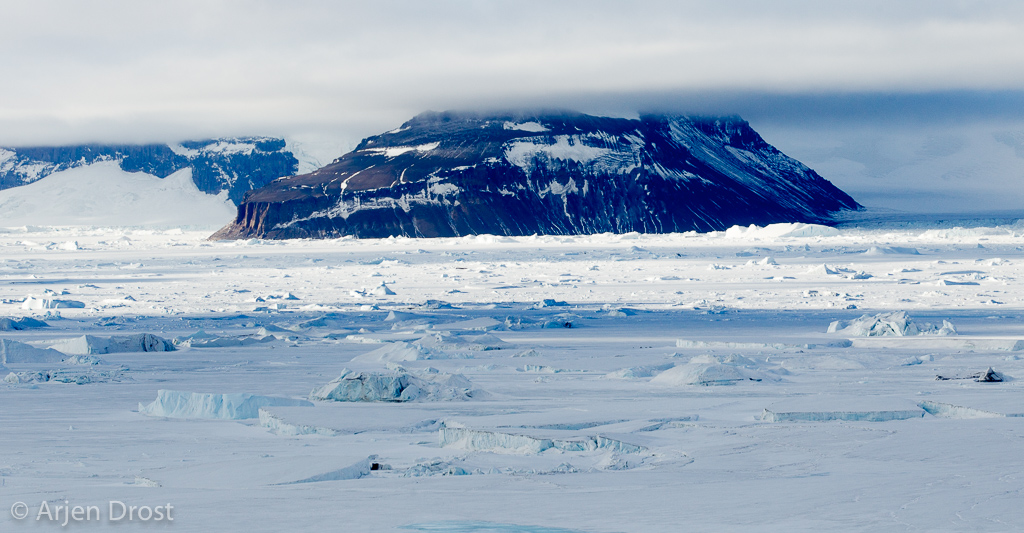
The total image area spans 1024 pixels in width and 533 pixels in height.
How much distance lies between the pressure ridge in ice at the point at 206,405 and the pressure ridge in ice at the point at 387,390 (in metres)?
0.86

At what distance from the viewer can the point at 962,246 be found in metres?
68.4

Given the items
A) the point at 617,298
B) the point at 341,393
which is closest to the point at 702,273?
the point at 617,298

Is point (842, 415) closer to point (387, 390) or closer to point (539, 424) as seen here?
point (539, 424)

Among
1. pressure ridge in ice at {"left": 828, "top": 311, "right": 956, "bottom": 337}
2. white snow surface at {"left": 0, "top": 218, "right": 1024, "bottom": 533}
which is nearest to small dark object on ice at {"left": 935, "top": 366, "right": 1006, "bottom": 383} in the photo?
white snow surface at {"left": 0, "top": 218, "right": 1024, "bottom": 533}

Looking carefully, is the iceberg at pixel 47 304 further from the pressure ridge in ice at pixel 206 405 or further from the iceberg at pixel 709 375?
the iceberg at pixel 709 375

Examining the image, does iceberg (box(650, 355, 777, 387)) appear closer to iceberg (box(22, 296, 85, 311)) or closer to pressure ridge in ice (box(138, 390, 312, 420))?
pressure ridge in ice (box(138, 390, 312, 420))

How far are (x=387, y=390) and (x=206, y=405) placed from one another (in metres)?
1.93

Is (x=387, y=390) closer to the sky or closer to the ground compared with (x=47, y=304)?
closer to the sky

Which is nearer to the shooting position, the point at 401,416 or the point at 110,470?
the point at 110,470

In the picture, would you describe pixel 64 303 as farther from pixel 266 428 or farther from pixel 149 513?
pixel 149 513

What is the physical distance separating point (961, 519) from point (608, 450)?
2.94 metres

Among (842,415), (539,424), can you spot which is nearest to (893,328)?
(842,415)

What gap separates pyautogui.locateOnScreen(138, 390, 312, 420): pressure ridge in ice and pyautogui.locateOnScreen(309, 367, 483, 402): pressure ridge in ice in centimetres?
86

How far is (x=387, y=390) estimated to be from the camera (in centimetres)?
1142
